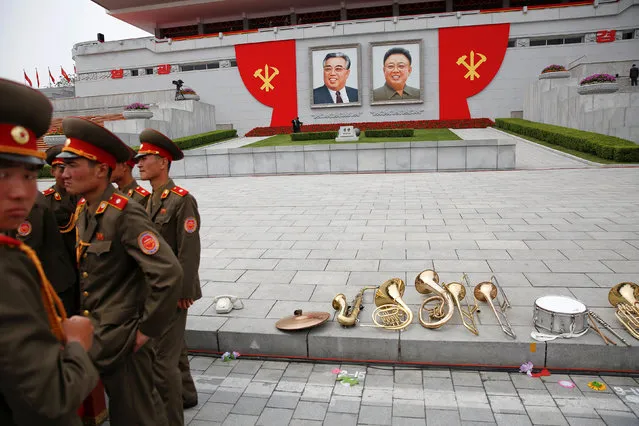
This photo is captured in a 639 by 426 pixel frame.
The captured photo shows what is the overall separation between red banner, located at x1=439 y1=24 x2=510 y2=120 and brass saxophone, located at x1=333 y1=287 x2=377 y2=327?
27.3 metres

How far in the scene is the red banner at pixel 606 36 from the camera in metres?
28.4

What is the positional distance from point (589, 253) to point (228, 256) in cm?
502

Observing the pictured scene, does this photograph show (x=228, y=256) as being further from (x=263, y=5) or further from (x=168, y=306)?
(x=263, y=5)

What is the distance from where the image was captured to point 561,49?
2878cm

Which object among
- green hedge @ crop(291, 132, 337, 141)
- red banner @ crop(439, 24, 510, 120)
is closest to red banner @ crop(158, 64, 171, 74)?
green hedge @ crop(291, 132, 337, 141)

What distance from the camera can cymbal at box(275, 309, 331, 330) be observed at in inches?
169

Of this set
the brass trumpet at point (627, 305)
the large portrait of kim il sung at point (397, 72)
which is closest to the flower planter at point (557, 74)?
the large portrait of kim il sung at point (397, 72)

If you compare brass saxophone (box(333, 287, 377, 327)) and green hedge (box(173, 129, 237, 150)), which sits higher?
green hedge (box(173, 129, 237, 150))

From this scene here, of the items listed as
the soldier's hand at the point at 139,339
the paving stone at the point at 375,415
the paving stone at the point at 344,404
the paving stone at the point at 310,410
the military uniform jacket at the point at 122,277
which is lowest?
the paving stone at the point at 310,410

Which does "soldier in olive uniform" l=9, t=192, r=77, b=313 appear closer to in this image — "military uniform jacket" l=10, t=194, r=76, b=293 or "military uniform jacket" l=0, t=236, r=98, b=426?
"military uniform jacket" l=10, t=194, r=76, b=293

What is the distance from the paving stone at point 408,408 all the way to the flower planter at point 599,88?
782 inches

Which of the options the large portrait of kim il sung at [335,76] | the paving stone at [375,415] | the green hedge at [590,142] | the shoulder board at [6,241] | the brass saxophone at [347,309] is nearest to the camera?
the shoulder board at [6,241]

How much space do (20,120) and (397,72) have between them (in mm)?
30313

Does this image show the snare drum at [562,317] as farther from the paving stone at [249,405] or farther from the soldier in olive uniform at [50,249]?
the soldier in olive uniform at [50,249]
